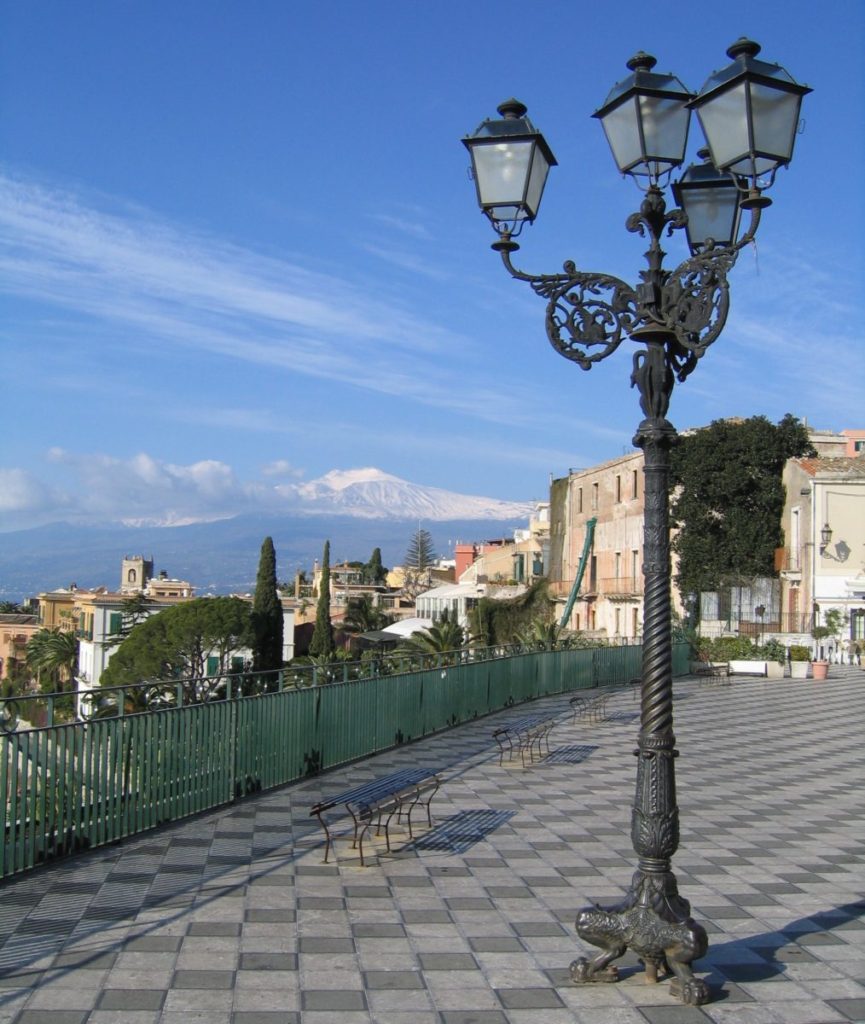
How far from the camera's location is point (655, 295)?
6.20m

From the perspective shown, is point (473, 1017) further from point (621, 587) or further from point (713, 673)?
point (621, 587)

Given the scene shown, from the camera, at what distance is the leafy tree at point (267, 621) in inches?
2088

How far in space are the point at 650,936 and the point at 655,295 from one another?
141 inches

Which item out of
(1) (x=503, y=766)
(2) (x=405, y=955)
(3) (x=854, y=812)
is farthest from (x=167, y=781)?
(3) (x=854, y=812)

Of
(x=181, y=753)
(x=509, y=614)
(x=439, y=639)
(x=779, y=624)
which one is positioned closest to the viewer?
(x=181, y=753)

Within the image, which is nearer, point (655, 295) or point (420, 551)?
point (655, 295)

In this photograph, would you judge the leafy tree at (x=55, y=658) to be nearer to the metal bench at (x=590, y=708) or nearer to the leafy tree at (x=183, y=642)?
the leafy tree at (x=183, y=642)

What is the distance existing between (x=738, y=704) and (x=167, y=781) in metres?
16.9

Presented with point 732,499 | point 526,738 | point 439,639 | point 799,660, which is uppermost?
point 732,499

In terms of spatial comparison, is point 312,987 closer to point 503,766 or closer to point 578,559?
point 503,766

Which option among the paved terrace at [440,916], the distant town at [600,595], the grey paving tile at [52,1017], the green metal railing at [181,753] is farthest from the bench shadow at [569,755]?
the grey paving tile at [52,1017]

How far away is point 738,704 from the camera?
2391 cm

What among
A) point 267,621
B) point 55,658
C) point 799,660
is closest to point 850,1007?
point 799,660

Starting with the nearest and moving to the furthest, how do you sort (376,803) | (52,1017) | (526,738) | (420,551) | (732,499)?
(52,1017), (376,803), (526,738), (732,499), (420,551)
